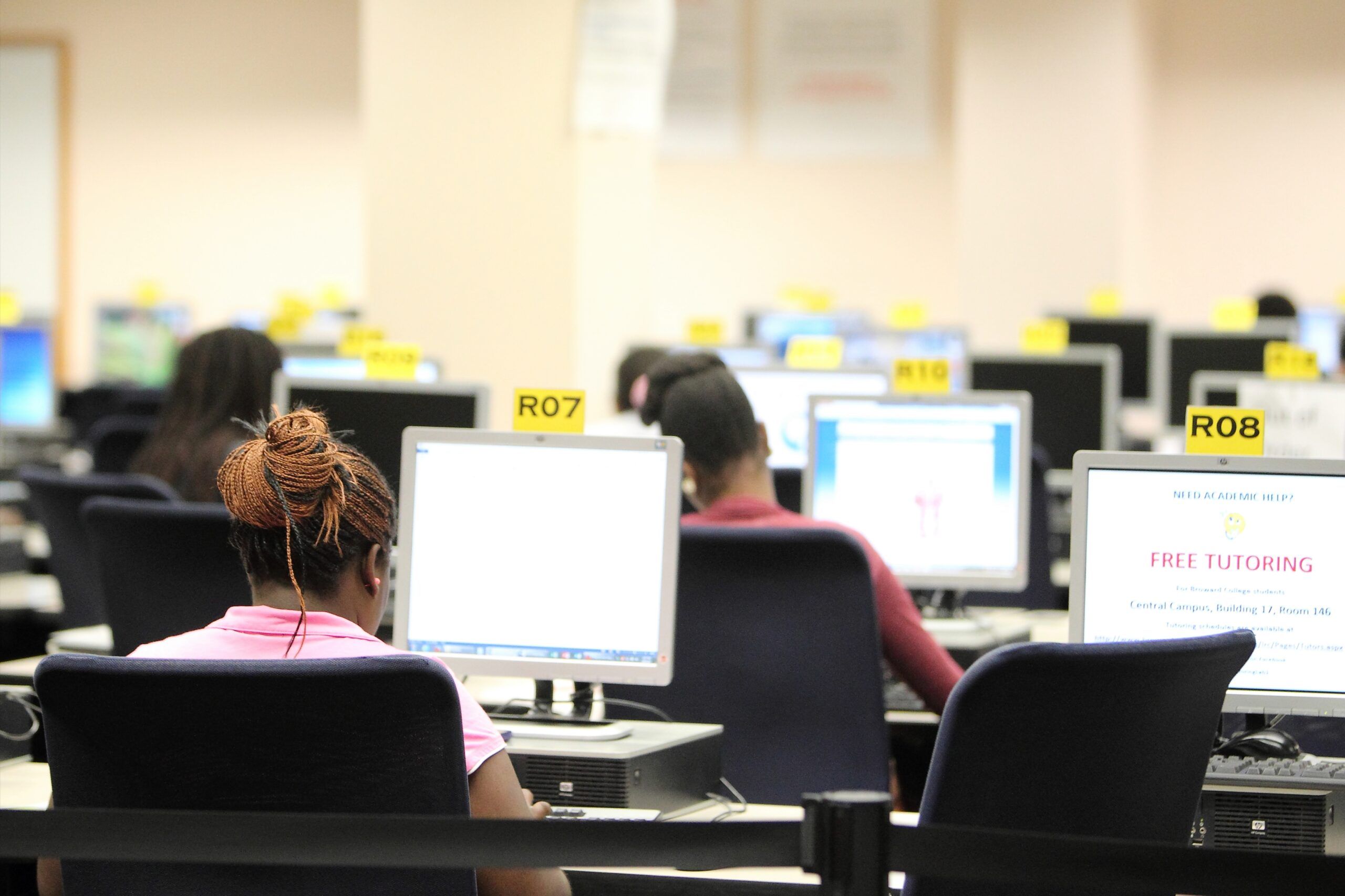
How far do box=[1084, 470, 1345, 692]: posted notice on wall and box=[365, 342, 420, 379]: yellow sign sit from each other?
5.68ft

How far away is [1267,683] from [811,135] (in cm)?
724

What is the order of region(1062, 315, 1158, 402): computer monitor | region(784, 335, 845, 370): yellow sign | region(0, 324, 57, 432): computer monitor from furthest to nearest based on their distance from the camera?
region(0, 324, 57, 432): computer monitor, region(1062, 315, 1158, 402): computer monitor, region(784, 335, 845, 370): yellow sign

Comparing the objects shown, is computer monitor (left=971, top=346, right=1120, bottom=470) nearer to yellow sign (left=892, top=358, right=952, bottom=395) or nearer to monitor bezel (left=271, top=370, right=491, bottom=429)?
yellow sign (left=892, top=358, right=952, bottom=395)

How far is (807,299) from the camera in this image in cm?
803

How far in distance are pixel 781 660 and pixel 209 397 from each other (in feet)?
5.69

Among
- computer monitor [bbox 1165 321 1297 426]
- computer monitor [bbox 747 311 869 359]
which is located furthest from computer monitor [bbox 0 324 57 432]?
computer monitor [bbox 1165 321 1297 426]

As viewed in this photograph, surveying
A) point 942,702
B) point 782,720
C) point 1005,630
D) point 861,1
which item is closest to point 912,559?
point 1005,630

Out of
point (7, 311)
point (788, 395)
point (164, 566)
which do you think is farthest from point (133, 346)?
point (164, 566)

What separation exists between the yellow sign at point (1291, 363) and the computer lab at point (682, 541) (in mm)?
16

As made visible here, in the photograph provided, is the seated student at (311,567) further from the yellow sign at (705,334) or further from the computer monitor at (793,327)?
the computer monitor at (793,327)

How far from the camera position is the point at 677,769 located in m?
2.21

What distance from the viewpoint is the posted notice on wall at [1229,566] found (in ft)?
7.29

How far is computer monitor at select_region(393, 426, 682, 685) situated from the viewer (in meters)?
2.33

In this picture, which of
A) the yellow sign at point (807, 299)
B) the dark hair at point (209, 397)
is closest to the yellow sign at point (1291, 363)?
the dark hair at point (209, 397)
